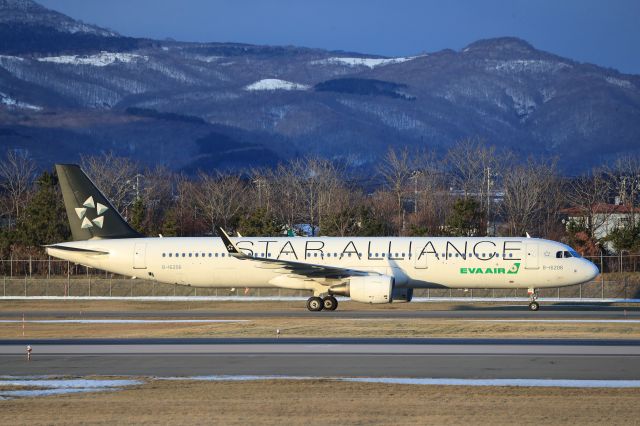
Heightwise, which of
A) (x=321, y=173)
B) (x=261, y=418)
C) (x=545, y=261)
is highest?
(x=321, y=173)

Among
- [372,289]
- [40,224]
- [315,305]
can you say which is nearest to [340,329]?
[372,289]

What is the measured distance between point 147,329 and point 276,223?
112 feet

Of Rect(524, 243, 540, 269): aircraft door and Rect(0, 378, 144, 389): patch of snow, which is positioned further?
Rect(524, 243, 540, 269): aircraft door

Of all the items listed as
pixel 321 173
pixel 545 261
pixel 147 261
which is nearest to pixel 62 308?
pixel 147 261

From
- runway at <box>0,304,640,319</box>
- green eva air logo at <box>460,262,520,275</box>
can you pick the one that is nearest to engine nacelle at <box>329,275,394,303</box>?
runway at <box>0,304,640,319</box>

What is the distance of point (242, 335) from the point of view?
3203 centimetres

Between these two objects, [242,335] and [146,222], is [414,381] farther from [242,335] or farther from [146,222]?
[146,222]

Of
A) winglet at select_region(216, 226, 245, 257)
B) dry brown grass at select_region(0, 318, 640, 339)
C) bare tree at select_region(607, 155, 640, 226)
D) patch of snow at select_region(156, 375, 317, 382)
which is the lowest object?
patch of snow at select_region(156, 375, 317, 382)

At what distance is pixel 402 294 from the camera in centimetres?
4488

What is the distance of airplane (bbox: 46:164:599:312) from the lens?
43.9m

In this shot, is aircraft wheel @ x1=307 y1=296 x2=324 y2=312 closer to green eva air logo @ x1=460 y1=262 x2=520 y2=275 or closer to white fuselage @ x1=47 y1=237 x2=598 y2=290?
white fuselage @ x1=47 y1=237 x2=598 y2=290

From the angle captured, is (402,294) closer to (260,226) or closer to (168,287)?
(168,287)

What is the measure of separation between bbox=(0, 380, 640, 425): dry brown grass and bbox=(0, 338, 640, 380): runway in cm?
204

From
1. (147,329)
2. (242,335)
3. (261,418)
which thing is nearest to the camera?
(261,418)
